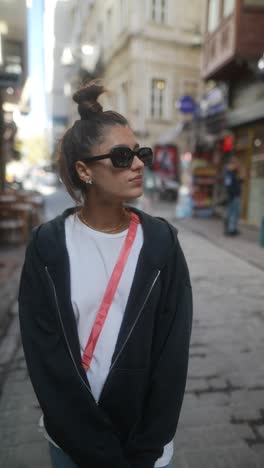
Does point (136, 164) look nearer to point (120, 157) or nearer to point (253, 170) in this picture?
point (120, 157)

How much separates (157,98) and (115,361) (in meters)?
23.1

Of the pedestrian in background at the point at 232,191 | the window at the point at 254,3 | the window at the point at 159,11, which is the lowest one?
the pedestrian in background at the point at 232,191

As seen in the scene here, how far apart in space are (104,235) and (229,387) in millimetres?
2203

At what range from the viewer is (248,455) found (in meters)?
2.29

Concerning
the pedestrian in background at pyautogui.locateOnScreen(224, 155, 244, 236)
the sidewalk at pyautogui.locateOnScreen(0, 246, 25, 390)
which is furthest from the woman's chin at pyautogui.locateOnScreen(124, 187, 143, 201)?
the pedestrian in background at pyautogui.locateOnScreen(224, 155, 244, 236)

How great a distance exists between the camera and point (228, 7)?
1153 centimetres

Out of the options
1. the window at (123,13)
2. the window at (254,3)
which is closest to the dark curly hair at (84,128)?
the window at (254,3)

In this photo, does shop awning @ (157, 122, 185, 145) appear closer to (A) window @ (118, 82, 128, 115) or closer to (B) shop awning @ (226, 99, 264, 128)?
(A) window @ (118, 82, 128, 115)

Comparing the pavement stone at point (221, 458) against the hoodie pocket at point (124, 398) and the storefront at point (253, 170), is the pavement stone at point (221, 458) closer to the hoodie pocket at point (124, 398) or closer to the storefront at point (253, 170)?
the hoodie pocket at point (124, 398)

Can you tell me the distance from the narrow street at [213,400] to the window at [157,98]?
19.5m

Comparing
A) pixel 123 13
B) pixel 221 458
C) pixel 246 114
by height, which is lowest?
pixel 221 458

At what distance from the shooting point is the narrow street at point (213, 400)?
2303mm

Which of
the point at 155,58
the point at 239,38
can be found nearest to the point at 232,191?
the point at 239,38

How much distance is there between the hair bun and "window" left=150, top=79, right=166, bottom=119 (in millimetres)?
22305
